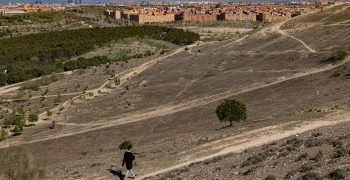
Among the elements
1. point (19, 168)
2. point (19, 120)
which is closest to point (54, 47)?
point (19, 120)

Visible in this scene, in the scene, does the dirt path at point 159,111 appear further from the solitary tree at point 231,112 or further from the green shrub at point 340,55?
the solitary tree at point 231,112

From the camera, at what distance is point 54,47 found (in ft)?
324

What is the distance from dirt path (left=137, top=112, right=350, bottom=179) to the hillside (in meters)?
0.05

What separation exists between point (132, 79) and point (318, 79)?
2269 centimetres

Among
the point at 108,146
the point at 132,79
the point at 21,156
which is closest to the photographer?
the point at 21,156

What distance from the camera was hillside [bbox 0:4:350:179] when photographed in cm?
1925

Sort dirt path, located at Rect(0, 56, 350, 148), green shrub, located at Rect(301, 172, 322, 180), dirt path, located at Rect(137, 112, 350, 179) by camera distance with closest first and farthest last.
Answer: green shrub, located at Rect(301, 172, 322, 180)
dirt path, located at Rect(137, 112, 350, 179)
dirt path, located at Rect(0, 56, 350, 148)

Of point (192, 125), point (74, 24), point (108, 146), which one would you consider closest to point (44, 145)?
point (108, 146)

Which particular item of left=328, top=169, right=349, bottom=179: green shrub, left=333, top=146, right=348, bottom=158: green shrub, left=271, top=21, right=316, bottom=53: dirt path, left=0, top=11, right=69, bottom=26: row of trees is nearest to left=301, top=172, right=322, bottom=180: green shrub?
left=328, top=169, right=349, bottom=179: green shrub

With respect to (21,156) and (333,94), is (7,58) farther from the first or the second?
(21,156)

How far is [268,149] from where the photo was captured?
1930 centimetres

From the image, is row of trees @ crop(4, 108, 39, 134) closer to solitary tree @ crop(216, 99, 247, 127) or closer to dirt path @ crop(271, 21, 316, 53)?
solitary tree @ crop(216, 99, 247, 127)

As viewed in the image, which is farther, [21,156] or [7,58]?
[7,58]

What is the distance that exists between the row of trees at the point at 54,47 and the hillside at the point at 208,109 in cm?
737
